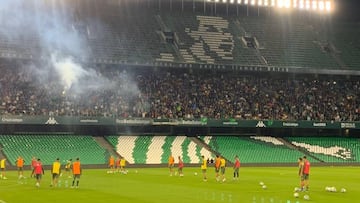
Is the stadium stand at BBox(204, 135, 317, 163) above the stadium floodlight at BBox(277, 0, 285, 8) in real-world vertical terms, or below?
below

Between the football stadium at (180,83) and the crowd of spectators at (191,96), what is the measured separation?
17cm

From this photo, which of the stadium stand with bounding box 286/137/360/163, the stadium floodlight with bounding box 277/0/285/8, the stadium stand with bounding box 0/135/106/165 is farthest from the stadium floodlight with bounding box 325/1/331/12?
the stadium stand with bounding box 0/135/106/165

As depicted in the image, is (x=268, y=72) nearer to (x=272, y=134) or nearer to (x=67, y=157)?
(x=272, y=134)

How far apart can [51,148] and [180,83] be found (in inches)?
869

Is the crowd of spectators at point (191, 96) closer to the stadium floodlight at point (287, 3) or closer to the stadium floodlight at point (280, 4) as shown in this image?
the stadium floodlight at point (280, 4)

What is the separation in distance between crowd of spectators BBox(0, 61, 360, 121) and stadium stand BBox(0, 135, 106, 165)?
10.7 ft

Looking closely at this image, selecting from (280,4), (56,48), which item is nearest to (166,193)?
(56,48)

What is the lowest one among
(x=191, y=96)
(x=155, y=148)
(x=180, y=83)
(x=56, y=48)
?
(x=155, y=148)

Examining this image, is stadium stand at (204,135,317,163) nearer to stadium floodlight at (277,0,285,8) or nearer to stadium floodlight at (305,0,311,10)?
stadium floodlight at (277,0,285,8)

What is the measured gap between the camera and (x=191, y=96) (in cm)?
7969

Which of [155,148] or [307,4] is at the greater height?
[307,4]

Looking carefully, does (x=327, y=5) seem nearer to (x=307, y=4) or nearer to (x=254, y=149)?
(x=307, y=4)

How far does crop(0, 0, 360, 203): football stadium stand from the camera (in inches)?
2776

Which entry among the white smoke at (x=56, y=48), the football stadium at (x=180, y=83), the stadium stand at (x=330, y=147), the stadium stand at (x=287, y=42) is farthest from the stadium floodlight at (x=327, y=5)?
the white smoke at (x=56, y=48)
